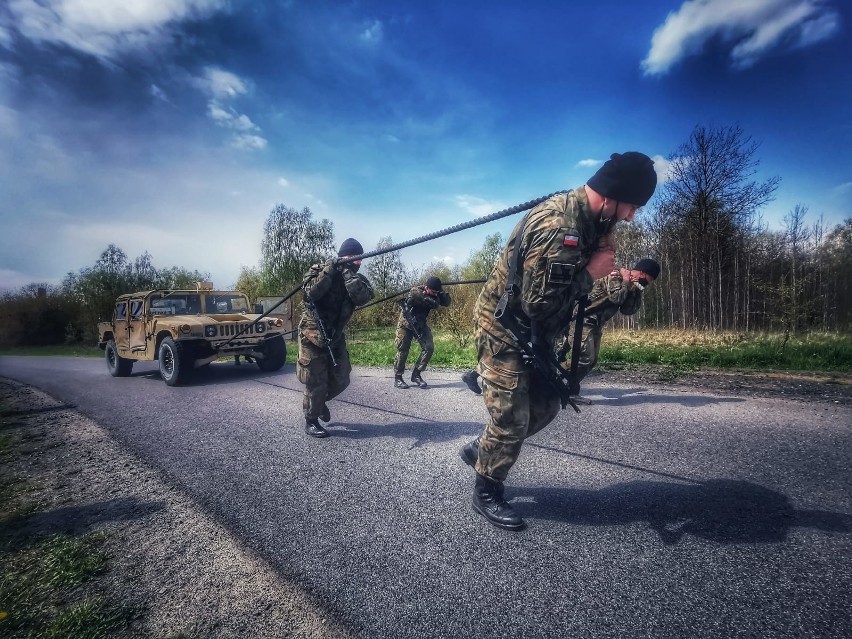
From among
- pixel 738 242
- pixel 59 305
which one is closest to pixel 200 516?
pixel 738 242

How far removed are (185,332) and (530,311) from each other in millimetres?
8192

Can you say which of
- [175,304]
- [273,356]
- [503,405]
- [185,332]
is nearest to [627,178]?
[503,405]

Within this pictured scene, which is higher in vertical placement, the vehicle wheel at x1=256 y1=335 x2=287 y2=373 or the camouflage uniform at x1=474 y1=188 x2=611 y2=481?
the camouflage uniform at x1=474 y1=188 x2=611 y2=481

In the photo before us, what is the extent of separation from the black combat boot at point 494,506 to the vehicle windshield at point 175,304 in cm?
957

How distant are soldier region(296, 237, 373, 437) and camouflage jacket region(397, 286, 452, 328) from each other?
3.38m

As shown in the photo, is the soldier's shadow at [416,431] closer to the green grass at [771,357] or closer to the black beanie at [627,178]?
the black beanie at [627,178]

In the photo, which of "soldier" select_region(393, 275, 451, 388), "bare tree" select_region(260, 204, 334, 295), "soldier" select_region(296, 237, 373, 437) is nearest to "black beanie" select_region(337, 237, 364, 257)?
"soldier" select_region(296, 237, 373, 437)

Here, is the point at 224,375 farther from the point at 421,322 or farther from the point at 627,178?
the point at 627,178

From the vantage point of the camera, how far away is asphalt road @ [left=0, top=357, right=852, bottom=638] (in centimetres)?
184

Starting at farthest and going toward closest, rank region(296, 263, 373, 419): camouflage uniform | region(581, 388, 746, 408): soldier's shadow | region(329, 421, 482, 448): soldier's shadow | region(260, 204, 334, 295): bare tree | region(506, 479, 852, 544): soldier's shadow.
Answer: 1. region(260, 204, 334, 295): bare tree
2. region(581, 388, 746, 408): soldier's shadow
3. region(296, 263, 373, 419): camouflage uniform
4. region(329, 421, 482, 448): soldier's shadow
5. region(506, 479, 852, 544): soldier's shadow

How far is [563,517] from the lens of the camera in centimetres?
267

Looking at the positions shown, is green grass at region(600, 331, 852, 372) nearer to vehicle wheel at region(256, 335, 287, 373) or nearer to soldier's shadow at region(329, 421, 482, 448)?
soldier's shadow at region(329, 421, 482, 448)

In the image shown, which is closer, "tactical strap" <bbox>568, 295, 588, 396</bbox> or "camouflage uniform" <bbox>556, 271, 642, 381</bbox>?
"tactical strap" <bbox>568, 295, 588, 396</bbox>

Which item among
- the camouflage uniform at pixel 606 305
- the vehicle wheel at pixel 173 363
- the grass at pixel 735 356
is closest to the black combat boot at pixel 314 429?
the camouflage uniform at pixel 606 305
